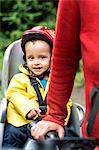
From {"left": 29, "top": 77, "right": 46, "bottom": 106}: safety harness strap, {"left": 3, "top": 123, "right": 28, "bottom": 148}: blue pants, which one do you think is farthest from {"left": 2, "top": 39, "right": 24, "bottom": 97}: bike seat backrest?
{"left": 3, "top": 123, "right": 28, "bottom": 148}: blue pants

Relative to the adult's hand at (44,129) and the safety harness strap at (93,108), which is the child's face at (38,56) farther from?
the safety harness strap at (93,108)

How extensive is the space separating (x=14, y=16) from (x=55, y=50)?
276 inches

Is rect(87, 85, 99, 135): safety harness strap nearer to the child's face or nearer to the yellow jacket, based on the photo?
the yellow jacket

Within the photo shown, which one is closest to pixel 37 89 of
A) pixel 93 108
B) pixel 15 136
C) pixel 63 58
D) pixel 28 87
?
pixel 28 87

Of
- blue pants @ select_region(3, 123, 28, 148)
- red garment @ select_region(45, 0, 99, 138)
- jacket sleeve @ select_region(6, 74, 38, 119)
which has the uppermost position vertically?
red garment @ select_region(45, 0, 99, 138)

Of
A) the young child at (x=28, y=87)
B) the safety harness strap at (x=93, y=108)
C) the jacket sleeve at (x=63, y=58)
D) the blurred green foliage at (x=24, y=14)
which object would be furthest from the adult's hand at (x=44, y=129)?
the blurred green foliage at (x=24, y=14)

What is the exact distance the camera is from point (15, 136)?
371 centimetres

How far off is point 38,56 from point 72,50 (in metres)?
1.69

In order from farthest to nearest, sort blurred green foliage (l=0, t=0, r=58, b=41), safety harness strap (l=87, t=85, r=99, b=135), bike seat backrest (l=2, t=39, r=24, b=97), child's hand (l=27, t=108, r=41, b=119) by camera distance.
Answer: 1. blurred green foliage (l=0, t=0, r=58, b=41)
2. bike seat backrest (l=2, t=39, r=24, b=97)
3. child's hand (l=27, t=108, r=41, b=119)
4. safety harness strap (l=87, t=85, r=99, b=135)

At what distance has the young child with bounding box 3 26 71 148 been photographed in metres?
3.71

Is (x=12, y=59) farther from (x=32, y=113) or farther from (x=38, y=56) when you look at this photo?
(x=32, y=113)

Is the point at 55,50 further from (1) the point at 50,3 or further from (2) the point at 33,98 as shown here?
(1) the point at 50,3

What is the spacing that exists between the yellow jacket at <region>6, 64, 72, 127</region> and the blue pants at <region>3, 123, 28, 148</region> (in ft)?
0.13

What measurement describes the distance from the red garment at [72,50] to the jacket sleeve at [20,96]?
4.34ft
